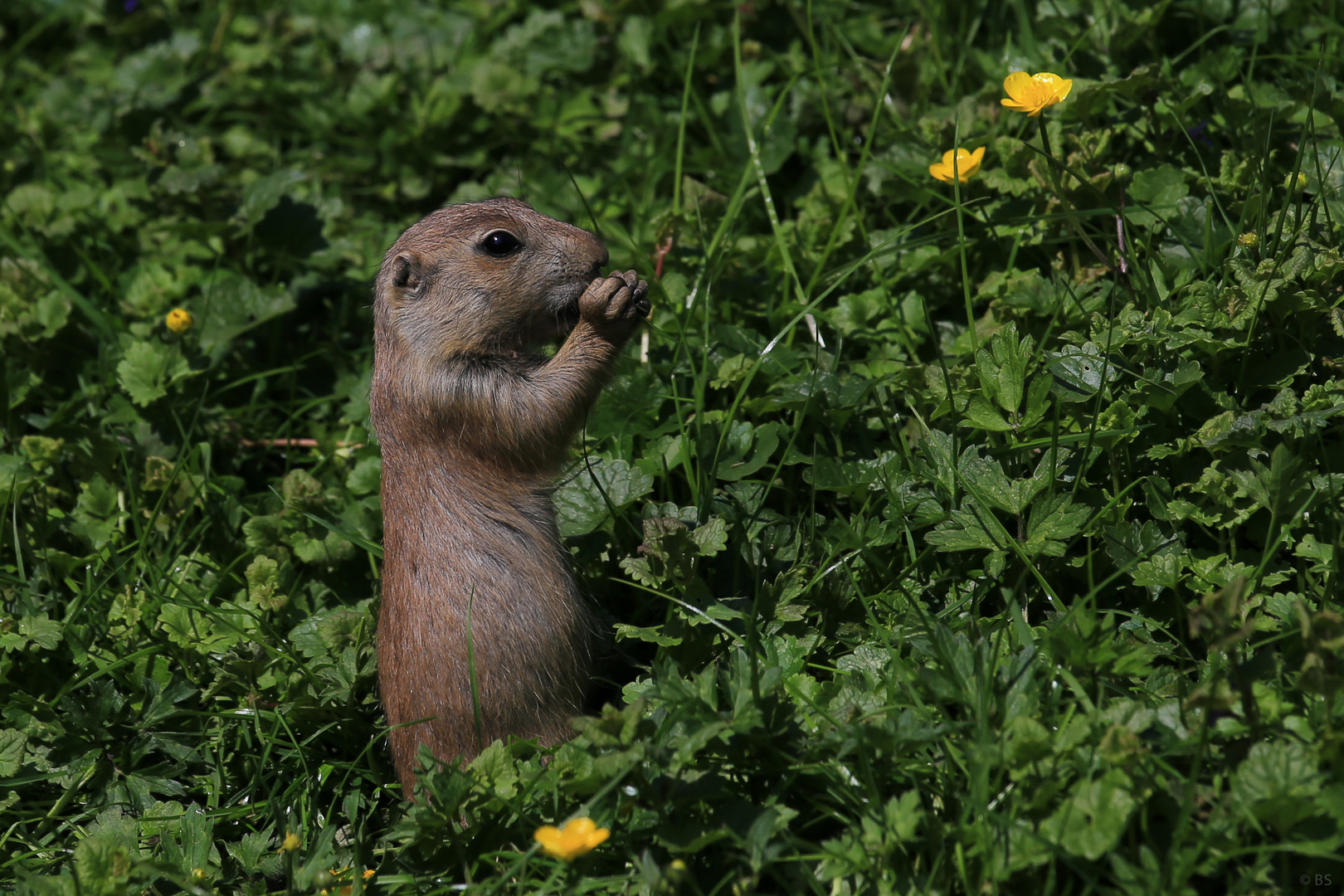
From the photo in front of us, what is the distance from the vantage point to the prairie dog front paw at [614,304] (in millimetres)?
3781

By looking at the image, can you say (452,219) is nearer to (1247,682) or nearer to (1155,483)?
(1155,483)

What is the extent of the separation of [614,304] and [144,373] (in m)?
2.22

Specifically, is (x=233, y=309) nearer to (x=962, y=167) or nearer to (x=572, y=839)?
(x=962, y=167)

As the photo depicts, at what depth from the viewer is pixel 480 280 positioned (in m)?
3.86

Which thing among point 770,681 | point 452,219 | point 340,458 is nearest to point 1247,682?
point 770,681

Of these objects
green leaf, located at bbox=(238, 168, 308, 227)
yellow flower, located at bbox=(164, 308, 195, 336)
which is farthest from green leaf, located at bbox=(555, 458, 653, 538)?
green leaf, located at bbox=(238, 168, 308, 227)

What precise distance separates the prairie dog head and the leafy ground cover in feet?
1.86

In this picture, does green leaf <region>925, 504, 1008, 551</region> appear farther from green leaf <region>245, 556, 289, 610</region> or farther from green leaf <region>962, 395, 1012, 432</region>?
green leaf <region>245, 556, 289, 610</region>

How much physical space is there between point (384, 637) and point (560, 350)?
3.69 feet

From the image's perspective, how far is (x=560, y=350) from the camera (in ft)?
12.6

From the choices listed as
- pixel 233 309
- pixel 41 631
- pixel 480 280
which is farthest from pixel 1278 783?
pixel 233 309

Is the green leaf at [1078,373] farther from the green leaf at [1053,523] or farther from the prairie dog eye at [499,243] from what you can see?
the prairie dog eye at [499,243]

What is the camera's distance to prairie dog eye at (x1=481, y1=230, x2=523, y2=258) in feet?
12.7

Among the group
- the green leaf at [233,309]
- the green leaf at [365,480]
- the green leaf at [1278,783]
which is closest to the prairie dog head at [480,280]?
the green leaf at [365,480]
